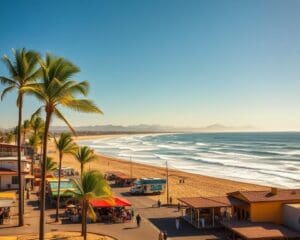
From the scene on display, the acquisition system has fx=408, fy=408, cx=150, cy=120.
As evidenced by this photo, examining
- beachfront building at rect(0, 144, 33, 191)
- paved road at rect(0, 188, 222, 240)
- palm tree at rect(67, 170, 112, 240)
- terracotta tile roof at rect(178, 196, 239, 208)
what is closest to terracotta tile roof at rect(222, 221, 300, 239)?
paved road at rect(0, 188, 222, 240)

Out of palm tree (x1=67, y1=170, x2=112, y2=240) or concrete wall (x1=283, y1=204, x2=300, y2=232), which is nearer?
palm tree (x1=67, y1=170, x2=112, y2=240)

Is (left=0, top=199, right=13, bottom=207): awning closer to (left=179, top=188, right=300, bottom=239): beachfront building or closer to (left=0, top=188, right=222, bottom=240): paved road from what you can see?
(left=0, top=188, right=222, bottom=240): paved road

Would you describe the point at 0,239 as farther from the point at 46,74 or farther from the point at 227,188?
the point at 227,188

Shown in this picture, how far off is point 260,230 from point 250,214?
12.3 feet

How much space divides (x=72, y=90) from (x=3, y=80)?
9.20 meters

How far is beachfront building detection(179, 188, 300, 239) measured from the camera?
29.2 metres

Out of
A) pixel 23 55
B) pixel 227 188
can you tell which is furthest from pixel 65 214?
pixel 227 188

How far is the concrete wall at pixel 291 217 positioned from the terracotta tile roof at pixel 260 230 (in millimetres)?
1370

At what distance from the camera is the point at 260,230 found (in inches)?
1161

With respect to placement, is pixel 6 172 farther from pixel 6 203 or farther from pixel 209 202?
pixel 209 202

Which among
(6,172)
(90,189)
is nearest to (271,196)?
(90,189)

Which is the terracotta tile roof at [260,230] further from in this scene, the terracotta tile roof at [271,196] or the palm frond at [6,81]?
the palm frond at [6,81]

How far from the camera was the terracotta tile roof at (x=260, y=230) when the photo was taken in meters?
28.2

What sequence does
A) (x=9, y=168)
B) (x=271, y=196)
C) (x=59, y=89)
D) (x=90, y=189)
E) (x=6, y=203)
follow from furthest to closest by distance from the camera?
(x=9, y=168) → (x=271, y=196) → (x=6, y=203) → (x=90, y=189) → (x=59, y=89)
